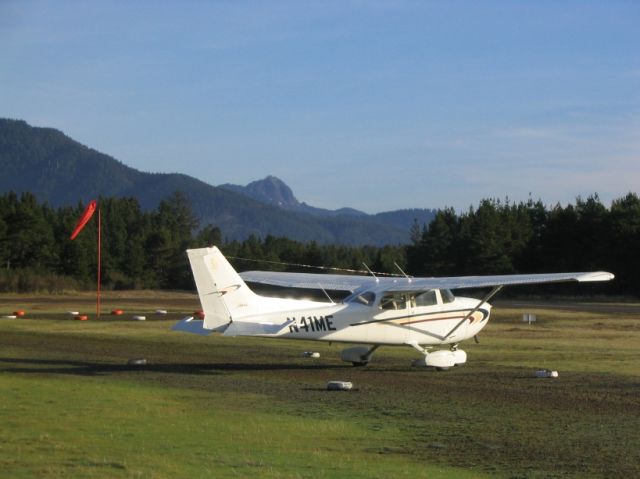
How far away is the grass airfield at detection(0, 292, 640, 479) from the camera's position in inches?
412

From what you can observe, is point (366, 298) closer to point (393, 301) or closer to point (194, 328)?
point (393, 301)

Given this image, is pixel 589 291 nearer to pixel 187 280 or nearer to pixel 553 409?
pixel 187 280

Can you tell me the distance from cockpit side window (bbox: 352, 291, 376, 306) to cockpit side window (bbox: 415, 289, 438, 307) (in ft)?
3.44

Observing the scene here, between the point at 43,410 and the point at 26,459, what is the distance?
12.7ft

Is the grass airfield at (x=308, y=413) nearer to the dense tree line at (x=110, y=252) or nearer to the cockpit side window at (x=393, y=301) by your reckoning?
the cockpit side window at (x=393, y=301)

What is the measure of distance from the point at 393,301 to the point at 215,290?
12.7ft

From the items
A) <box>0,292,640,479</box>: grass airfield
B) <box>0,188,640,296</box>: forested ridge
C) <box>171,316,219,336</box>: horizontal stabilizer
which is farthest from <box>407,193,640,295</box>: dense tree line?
<box>171,316,219,336</box>: horizontal stabilizer

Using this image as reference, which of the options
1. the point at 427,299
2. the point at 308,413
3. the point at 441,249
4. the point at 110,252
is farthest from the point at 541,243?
the point at 308,413

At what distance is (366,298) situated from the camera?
20.4 m

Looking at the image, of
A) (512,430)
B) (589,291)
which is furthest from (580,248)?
(512,430)

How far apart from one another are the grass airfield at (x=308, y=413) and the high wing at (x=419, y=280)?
176 cm

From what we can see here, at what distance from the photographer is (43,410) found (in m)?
14.3

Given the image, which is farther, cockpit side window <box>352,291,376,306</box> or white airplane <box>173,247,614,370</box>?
cockpit side window <box>352,291,376,306</box>

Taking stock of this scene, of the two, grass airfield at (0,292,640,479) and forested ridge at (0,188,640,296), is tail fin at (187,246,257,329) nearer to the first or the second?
grass airfield at (0,292,640,479)
